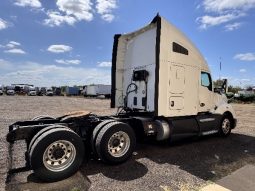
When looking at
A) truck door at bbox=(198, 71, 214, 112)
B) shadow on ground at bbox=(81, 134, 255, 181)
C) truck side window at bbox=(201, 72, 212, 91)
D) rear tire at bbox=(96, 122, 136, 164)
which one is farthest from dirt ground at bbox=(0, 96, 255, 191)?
truck side window at bbox=(201, 72, 212, 91)

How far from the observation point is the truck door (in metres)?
9.27

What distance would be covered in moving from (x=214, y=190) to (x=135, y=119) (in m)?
3.22

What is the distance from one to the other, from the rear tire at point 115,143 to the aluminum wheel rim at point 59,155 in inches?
29.3

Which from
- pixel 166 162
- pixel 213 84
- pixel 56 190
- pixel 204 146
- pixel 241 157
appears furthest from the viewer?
pixel 213 84

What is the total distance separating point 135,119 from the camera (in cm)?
779

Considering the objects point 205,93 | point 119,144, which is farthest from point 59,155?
point 205,93

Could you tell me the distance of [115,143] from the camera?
669 centimetres

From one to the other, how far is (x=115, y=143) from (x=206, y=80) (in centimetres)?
458

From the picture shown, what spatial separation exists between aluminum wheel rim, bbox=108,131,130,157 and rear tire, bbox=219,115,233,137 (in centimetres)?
499

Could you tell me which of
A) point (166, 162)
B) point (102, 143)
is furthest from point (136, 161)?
point (102, 143)

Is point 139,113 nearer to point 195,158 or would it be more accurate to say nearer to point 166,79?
point 166,79

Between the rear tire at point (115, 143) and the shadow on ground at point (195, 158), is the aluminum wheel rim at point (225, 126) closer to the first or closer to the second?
the shadow on ground at point (195, 158)

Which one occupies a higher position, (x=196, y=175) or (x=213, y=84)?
(x=213, y=84)

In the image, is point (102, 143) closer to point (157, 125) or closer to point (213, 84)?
point (157, 125)
